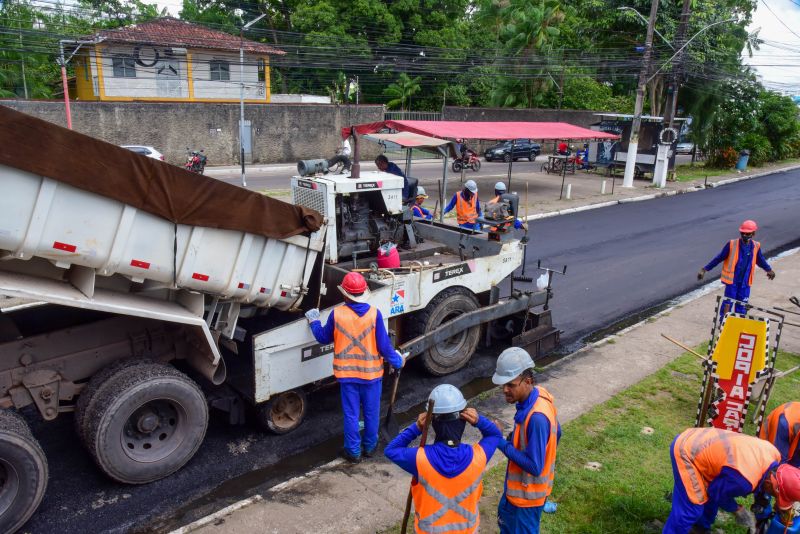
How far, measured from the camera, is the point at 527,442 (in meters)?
3.58

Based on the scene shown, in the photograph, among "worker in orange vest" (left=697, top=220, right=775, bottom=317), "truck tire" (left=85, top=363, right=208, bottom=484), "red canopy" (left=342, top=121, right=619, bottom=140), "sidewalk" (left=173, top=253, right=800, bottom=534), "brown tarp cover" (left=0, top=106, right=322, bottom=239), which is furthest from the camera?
"red canopy" (left=342, top=121, right=619, bottom=140)

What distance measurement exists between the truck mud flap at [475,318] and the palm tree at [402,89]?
33.0m

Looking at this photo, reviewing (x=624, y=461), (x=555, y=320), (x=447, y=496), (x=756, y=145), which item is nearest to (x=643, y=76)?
(x=756, y=145)

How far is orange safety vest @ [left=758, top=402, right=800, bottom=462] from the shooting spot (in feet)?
12.2

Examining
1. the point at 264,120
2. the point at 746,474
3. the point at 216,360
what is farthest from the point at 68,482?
the point at 264,120

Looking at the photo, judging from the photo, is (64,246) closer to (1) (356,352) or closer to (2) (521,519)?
(1) (356,352)

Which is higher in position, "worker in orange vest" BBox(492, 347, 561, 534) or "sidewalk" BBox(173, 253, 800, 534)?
"worker in orange vest" BBox(492, 347, 561, 534)

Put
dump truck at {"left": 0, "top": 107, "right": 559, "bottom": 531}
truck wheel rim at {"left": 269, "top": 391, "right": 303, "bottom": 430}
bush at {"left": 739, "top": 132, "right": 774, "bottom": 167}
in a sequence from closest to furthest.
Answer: dump truck at {"left": 0, "top": 107, "right": 559, "bottom": 531} → truck wheel rim at {"left": 269, "top": 391, "right": 303, "bottom": 430} → bush at {"left": 739, "top": 132, "right": 774, "bottom": 167}

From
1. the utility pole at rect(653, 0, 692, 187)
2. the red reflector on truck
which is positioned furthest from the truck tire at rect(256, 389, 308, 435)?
the utility pole at rect(653, 0, 692, 187)

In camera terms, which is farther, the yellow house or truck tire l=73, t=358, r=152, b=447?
the yellow house

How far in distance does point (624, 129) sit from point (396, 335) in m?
26.1

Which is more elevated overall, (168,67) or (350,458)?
(168,67)

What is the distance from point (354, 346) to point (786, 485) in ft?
10.2

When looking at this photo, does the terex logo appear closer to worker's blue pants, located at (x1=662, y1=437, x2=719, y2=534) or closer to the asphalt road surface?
the asphalt road surface
